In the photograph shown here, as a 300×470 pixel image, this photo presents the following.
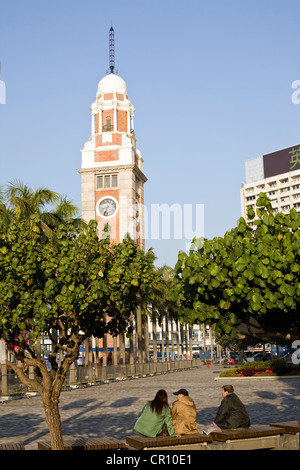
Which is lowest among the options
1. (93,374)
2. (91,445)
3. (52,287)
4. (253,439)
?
(93,374)

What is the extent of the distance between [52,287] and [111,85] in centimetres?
8888

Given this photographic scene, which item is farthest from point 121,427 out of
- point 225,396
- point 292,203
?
point 292,203

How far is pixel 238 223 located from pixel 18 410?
1407 cm

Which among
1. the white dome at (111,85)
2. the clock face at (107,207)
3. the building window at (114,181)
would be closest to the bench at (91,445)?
the clock face at (107,207)

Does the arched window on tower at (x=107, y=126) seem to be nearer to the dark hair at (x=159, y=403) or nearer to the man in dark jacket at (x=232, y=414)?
the man in dark jacket at (x=232, y=414)

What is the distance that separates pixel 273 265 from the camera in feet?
34.6

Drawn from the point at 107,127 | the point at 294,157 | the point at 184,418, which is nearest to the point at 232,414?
the point at 184,418

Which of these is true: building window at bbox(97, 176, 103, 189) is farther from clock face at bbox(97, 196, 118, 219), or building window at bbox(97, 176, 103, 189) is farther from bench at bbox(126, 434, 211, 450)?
bench at bbox(126, 434, 211, 450)

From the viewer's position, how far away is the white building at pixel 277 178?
148 meters

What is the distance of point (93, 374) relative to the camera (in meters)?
38.9

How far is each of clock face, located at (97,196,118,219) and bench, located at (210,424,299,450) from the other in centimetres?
7872

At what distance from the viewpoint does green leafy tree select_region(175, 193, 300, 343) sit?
10547 mm

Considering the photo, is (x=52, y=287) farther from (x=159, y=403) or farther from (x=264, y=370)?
(x=264, y=370)

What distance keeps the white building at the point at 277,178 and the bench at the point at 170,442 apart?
13779 centimetres
